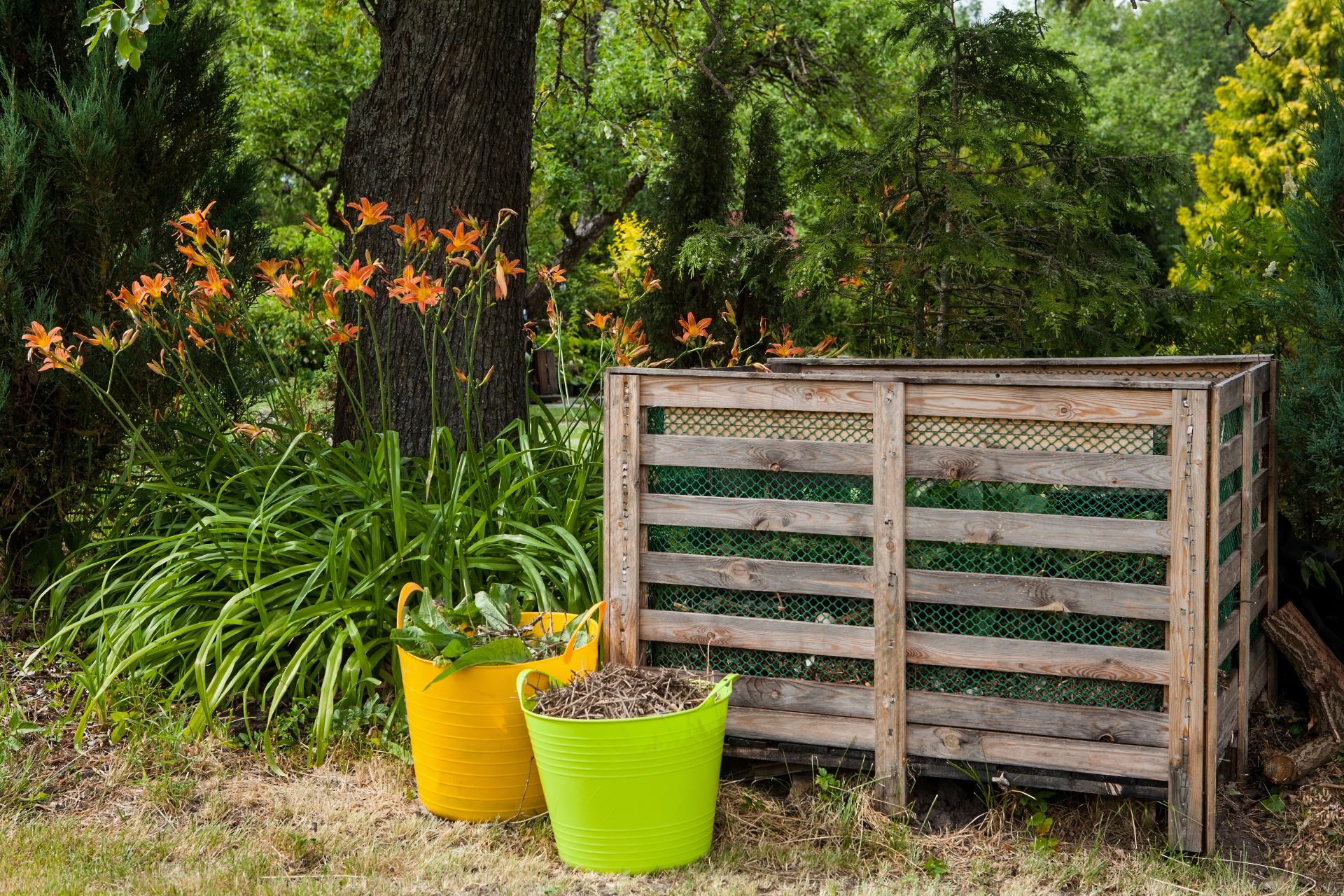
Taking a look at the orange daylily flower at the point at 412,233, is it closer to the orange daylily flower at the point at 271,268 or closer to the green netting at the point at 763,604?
the orange daylily flower at the point at 271,268

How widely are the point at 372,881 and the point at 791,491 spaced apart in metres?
1.44

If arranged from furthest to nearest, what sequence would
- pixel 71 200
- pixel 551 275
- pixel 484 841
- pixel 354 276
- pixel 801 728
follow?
pixel 71 200 < pixel 551 275 < pixel 354 276 < pixel 801 728 < pixel 484 841

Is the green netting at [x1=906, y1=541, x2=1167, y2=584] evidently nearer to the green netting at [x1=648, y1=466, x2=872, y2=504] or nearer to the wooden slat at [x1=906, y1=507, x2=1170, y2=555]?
the wooden slat at [x1=906, y1=507, x2=1170, y2=555]

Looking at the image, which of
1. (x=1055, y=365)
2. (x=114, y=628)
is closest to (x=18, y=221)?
(x=114, y=628)

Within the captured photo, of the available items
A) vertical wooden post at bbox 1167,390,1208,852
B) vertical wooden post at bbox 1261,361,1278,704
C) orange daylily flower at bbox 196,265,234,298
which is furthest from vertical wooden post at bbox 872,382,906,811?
orange daylily flower at bbox 196,265,234,298

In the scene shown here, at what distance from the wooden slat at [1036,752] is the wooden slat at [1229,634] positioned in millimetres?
358

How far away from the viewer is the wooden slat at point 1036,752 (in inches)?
113

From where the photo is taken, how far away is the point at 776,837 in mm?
3068

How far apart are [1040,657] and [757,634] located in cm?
72

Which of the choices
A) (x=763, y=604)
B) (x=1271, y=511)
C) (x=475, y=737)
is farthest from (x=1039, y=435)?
(x=475, y=737)

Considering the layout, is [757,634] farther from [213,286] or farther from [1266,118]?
[1266,118]

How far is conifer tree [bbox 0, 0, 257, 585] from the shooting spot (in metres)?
4.20

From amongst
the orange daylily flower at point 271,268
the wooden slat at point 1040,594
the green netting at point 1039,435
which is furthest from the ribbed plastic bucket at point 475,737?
the orange daylily flower at point 271,268

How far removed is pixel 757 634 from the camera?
318 centimetres
